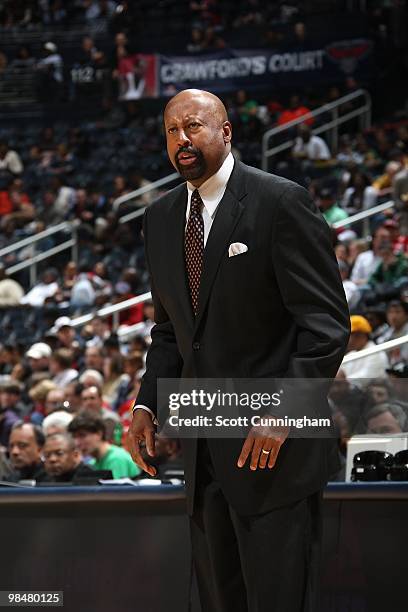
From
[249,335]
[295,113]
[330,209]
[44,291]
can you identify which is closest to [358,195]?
[330,209]

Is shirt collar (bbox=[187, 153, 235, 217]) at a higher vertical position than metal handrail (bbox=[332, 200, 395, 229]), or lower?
higher

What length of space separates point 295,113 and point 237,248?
47.3ft

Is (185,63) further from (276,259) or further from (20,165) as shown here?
(276,259)

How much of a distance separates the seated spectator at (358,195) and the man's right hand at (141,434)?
1048 centimetres

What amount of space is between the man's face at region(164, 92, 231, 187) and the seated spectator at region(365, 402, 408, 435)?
4.02 ft

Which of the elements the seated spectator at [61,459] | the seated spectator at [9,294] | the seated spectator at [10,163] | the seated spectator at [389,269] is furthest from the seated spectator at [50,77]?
the seated spectator at [61,459]

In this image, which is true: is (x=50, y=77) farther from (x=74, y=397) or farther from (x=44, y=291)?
(x=74, y=397)

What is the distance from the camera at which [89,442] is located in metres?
6.80

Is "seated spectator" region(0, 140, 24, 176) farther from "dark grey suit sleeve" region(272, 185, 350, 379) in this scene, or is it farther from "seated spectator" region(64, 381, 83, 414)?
"dark grey suit sleeve" region(272, 185, 350, 379)

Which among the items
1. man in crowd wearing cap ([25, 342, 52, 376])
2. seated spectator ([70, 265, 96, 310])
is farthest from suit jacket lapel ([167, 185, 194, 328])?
seated spectator ([70, 265, 96, 310])

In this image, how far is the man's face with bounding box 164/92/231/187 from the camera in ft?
9.39

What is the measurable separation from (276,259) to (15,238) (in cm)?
1439

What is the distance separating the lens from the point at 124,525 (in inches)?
147

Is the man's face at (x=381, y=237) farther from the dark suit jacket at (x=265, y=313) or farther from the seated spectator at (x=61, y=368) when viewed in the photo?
the dark suit jacket at (x=265, y=313)
